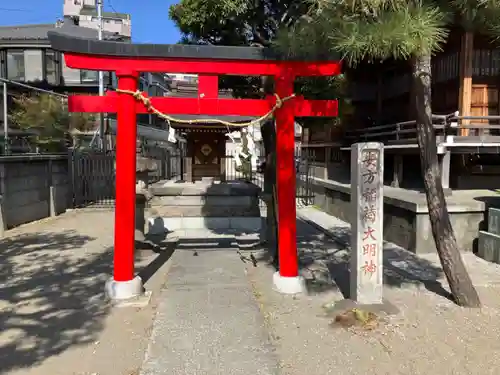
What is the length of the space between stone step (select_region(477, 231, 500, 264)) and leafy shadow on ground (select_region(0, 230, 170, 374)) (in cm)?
602

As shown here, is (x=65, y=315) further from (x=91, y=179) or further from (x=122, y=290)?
(x=91, y=179)

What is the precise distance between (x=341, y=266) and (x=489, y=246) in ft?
9.71

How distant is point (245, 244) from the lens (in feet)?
28.4

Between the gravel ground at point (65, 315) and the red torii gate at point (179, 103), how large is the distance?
0.57m

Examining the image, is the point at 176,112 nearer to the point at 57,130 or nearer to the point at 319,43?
the point at 319,43

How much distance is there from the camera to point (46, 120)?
51.8 feet

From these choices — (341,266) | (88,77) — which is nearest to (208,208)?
(341,266)

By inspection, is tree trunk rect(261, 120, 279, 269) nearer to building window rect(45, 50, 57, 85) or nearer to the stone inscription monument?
the stone inscription monument

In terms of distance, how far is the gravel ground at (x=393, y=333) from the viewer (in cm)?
353

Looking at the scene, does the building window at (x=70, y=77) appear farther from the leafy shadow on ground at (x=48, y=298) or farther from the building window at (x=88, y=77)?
the leafy shadow on ground at (x=48, y=298)

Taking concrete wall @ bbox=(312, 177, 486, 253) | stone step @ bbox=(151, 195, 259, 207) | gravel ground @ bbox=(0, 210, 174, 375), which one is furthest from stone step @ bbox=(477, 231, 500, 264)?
gravel ground @ bbox=(0, 210, 174, 375)

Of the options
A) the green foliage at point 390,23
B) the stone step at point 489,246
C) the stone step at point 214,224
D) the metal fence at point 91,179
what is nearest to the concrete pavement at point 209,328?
the green foliage at point 390,23

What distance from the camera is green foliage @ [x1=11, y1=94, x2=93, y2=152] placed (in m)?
14.4

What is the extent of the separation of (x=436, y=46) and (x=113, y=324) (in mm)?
4332
